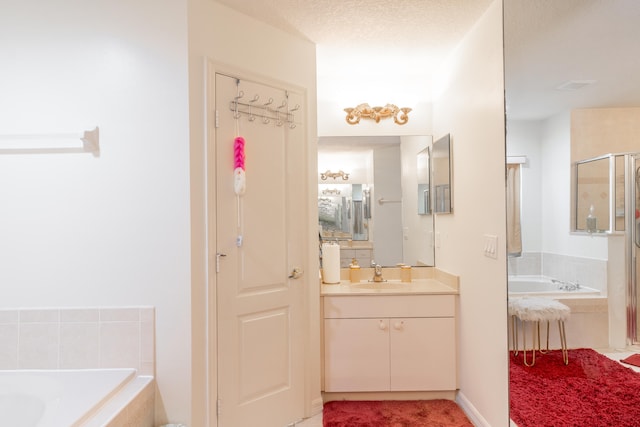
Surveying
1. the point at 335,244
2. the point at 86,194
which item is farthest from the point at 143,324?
the point at 335,244

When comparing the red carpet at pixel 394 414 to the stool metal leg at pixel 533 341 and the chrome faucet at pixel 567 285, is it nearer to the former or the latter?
the stool metal leg at pixel 533 341

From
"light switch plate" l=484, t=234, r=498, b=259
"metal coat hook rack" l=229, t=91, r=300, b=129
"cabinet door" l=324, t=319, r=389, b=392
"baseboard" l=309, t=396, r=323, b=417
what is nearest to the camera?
"light switch plate" l=484, t=234, r=498, b=259

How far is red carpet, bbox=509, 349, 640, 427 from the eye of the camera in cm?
147

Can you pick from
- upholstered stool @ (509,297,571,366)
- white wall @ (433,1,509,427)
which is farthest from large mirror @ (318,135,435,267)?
upholstered stool @ (509,297,571,366)

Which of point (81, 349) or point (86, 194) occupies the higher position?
point (86, 194)

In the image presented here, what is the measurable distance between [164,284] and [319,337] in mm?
1093

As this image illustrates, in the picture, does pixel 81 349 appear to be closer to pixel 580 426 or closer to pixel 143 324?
pixel 143 324

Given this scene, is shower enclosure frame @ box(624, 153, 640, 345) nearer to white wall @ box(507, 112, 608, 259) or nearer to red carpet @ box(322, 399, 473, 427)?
white wall @ box(507, 112, 608, 259)

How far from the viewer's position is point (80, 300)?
2021 mm

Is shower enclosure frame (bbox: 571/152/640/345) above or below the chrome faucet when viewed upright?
above

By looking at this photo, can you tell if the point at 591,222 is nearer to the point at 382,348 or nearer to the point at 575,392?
the point at 575,392

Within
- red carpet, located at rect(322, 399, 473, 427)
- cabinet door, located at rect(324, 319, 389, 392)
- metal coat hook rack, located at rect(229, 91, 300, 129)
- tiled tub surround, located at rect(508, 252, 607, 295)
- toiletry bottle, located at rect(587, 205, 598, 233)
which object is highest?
metal coat hook rack, located at rect(229, 91, 300, 129)

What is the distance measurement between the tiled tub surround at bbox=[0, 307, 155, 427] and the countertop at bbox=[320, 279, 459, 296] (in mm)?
1135

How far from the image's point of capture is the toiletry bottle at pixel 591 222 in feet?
4.88
